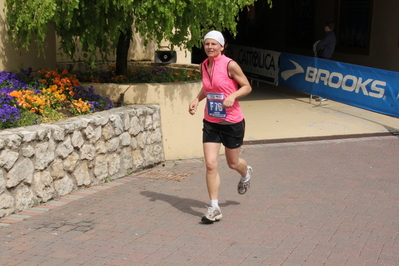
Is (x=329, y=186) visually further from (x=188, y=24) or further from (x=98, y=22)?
(x=98, y=22)

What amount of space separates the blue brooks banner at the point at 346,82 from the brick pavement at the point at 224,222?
3779 mm

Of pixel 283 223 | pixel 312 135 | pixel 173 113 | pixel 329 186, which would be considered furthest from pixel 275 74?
pixel 283 223

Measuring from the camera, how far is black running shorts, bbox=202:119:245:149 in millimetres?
5957

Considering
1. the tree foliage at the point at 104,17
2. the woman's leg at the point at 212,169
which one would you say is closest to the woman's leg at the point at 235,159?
the woman's leg at the point at 212,169

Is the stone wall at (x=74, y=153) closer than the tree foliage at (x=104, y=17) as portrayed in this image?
Yes

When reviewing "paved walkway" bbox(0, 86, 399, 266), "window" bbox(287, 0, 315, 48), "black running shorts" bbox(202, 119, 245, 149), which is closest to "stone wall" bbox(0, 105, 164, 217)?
"paved walkway" bbox(0, 86, 399, 266)

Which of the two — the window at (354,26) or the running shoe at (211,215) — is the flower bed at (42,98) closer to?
the running shoe at (211,215)

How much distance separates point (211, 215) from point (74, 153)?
2.01 metres

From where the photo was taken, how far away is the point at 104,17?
25.3 feet

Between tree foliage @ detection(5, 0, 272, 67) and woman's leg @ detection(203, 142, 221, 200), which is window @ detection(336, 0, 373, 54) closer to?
tree foliage @ detection(5, 0, 272, 67)

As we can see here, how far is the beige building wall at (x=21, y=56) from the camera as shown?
816 centimetres

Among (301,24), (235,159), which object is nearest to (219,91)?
(235,159)

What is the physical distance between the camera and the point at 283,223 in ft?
19.3

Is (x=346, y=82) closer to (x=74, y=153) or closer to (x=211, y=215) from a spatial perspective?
(x=74, y=153)
